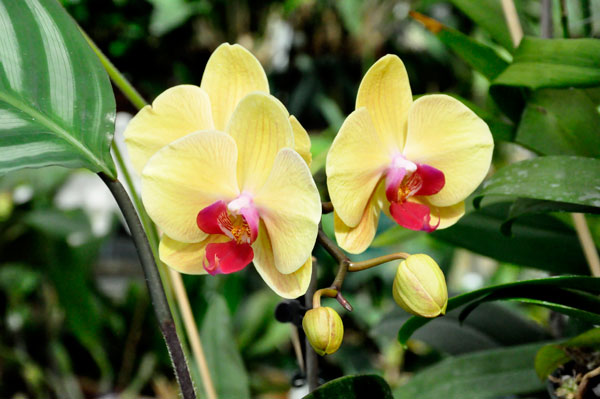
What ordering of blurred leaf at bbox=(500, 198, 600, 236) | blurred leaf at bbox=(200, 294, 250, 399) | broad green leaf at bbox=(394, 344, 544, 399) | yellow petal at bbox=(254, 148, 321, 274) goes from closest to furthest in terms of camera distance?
yellow petal at bbox=(254, 148, 321, 274)
blurred leaf at bbox=(500, 198, 600, 236)
broad green leaf at bbox=(394, 344, 544, 399)
blurred leaf at bbox=(200, 294, 250, 399)

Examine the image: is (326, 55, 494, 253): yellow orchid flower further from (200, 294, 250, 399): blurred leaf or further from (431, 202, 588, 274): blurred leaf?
(200, 294, 250, 399): blurred leaf

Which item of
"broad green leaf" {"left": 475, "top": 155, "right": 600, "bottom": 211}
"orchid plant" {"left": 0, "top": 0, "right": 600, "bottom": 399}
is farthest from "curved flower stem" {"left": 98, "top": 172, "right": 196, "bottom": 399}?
"broad green leaf" {"left": 475, "top": 155, "right": 600, "bottom": 211}

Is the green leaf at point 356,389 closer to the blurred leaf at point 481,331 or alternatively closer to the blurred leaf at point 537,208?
the blurred leaf at point 537,208

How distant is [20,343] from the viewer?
1.16 m

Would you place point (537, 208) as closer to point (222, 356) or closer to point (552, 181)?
point (552, 181)

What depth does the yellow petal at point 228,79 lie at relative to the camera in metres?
0.33

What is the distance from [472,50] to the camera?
1.57 feet

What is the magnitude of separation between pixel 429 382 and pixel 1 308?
3.44 feet

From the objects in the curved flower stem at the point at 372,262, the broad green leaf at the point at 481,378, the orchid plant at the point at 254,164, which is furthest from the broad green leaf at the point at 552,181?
the broad green leaf at the point at 481,378

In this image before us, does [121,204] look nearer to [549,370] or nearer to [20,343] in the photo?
[549,370]

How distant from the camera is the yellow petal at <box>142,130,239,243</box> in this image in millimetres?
294

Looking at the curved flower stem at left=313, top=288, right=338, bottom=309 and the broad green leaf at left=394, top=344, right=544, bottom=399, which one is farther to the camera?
the broad green leaf at left=394, top=344, right=544, bottom=399

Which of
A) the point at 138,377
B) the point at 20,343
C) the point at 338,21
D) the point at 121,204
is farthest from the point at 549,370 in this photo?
the point at 338,21

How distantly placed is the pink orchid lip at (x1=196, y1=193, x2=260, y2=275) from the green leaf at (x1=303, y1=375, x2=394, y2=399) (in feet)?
0.29
